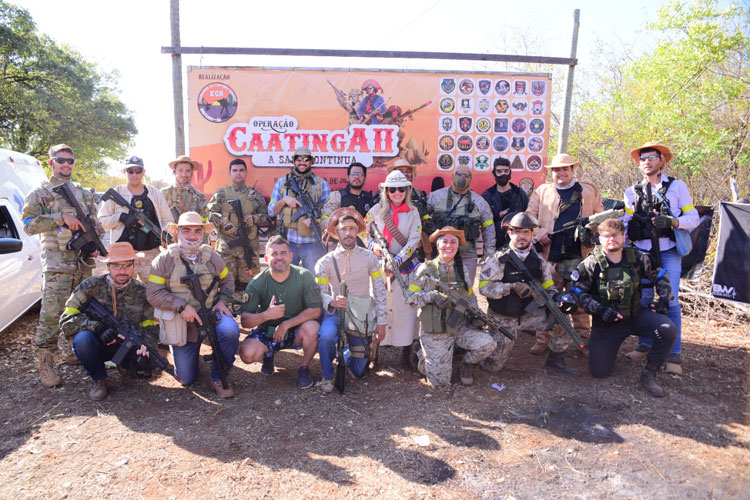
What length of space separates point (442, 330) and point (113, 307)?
3081mm

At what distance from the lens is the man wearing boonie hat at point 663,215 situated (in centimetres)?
484

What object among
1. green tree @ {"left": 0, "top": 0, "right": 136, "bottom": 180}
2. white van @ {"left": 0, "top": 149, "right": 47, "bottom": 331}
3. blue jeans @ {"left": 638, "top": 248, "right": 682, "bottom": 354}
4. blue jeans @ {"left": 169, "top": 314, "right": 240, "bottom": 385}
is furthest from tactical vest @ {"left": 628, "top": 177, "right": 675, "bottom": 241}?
green tree @ {"left": 0, "top": 0, "right": 136, "bottom": 180}

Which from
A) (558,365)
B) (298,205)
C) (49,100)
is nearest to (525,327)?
(558,365)

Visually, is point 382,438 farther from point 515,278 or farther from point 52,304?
point 52,304

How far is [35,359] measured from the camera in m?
5.28

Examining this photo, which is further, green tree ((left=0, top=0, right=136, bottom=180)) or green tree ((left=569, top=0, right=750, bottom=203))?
green tree ((left=0, top=0, right=136, bottom=180))

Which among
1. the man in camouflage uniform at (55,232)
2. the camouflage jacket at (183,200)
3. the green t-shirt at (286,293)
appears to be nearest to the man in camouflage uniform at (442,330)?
the green t-shirt at (286,293)

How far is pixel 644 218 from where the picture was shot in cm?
489

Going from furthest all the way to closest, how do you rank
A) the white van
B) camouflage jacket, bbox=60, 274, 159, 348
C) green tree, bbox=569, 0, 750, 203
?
green tree, bbox=569, 0, 750, 203 < the white van < camouflage jacket, bbox=60, 274, 159, 348

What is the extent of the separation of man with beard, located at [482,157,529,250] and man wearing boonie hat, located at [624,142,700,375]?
4.65ft

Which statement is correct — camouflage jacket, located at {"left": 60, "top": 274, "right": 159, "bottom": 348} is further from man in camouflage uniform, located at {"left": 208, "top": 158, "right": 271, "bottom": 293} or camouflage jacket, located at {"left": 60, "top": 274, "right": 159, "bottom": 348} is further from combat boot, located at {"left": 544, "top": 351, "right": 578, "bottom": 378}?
combat boot, located at {"left": 544, "top": 351, "right": 578, "bottom": 378}

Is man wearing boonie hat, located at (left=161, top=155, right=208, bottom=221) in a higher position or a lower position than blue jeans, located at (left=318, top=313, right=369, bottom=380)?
higher

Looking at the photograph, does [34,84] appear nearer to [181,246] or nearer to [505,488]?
[181,246]

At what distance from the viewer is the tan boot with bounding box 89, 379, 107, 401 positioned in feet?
13.8
